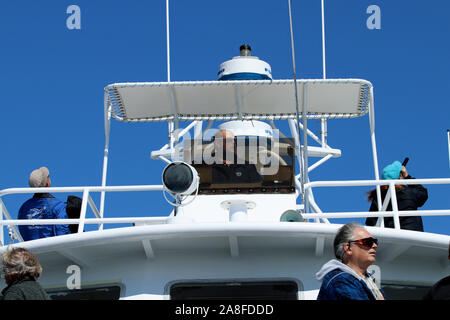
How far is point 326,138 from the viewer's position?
11.8 metres

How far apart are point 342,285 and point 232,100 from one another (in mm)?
6824

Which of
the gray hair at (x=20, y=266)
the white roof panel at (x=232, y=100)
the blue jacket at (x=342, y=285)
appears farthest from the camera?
the white roof panel at (x=232, y=100)

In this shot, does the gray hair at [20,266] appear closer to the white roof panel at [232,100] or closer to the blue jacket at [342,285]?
the blue jacket at [342,285]

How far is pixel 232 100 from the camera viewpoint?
10.8 meters

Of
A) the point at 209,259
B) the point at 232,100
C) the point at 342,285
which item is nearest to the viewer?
the point at 342,285

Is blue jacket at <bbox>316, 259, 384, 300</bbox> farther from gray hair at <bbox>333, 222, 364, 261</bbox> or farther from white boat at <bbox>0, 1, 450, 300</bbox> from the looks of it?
white boat at <bbox>0, 1, 450, 300</bbox>

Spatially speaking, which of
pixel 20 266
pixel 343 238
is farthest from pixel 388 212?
pixel 20 266

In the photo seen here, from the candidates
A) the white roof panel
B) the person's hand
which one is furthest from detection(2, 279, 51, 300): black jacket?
the white roof panel

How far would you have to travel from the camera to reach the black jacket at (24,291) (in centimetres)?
446

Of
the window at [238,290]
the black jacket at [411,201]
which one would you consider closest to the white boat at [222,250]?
the window at [238,290]

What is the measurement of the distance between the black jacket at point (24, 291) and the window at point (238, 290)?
256 cm

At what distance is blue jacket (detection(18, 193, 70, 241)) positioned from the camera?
8.22m

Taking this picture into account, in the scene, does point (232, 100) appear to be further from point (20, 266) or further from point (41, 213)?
point (20, 266)

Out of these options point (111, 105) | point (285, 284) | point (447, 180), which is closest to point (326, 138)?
point (111, 105)
